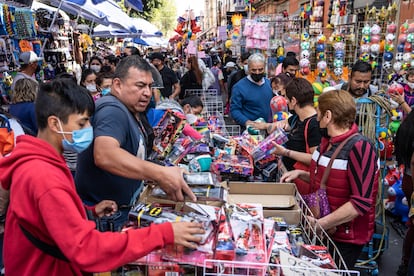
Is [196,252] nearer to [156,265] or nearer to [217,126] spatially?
[156,265]

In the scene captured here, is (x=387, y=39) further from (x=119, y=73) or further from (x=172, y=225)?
(x=172, y=225)

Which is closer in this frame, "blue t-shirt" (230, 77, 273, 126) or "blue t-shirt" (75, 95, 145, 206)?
"blue t-shirt" (75, 95, 145, 206)

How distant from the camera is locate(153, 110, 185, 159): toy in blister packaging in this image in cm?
261

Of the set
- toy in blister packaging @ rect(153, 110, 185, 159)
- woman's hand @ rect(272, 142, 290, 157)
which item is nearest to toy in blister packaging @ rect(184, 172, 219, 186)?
toy in blister packaging @ rect(153, 110, 185, 159)

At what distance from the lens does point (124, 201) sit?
2260 millimetres

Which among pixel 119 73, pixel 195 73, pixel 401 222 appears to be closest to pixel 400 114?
pixel 401 222

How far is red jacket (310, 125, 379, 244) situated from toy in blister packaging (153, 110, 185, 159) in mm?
1022

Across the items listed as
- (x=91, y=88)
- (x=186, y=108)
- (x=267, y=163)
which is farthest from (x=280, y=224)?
(x=91, y=88)

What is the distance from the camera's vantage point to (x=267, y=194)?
7.71 feet

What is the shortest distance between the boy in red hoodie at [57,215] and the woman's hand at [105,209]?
0.49 metres

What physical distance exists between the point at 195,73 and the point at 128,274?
6558 millimetres

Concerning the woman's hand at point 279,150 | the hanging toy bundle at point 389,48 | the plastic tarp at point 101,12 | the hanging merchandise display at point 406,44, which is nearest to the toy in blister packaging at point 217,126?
the woman's hand at point 279,150

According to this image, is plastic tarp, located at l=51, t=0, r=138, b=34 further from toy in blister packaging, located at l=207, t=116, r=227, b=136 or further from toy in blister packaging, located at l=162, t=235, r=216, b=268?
toy in blister packaging, located at l=162, t=235, r=216, b=268

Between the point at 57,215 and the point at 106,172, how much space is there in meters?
0.89
